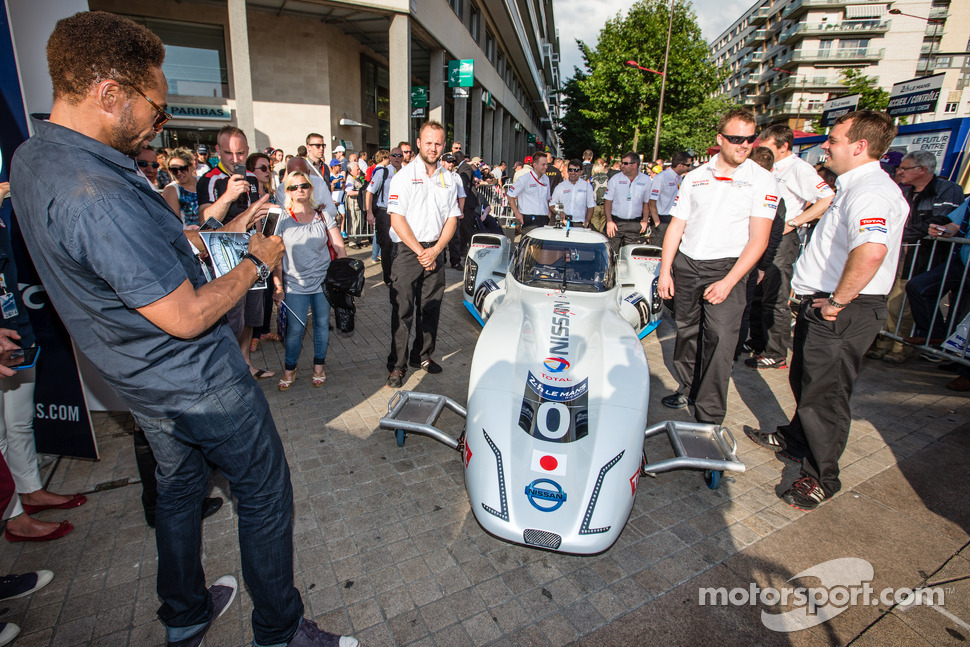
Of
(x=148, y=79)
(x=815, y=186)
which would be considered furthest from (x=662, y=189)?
(x=148, y=79)

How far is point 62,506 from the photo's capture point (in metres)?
2.75

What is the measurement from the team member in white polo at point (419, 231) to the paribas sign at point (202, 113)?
16675mm

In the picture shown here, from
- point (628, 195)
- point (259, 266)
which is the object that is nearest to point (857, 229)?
point (259, 266)

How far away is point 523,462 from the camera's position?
2.50 metres

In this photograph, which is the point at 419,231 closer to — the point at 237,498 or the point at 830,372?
the point at 237,498

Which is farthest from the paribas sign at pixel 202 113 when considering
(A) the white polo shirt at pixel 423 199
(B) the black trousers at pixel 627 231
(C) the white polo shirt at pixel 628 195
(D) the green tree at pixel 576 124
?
(D) the green tree at pixel 576 124

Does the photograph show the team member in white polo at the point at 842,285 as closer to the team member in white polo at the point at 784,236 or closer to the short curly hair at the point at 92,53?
the team member in white polo at the point at 784,236

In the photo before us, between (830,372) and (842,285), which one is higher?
(842,285)

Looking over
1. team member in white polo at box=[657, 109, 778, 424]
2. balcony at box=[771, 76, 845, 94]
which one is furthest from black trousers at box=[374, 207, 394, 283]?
balcony at box=[771, 76, 845, 94]

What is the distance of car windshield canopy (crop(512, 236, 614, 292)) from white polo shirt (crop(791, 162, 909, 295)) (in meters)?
1.40

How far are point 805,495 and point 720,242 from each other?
1.84 meters

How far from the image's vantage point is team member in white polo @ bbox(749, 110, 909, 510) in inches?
105

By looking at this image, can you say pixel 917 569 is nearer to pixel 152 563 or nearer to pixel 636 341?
pixel 636 341

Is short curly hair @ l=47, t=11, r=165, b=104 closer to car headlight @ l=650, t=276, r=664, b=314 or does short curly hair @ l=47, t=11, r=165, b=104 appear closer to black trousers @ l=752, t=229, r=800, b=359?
car headlight @ l=650, t=276, r=664, b=314
